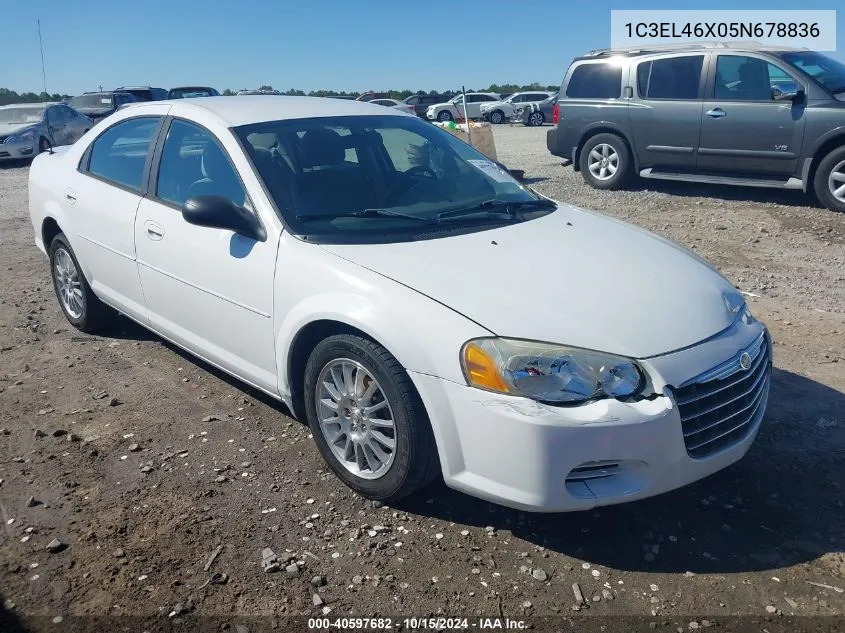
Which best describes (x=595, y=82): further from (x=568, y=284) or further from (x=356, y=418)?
(x=356, y=418)

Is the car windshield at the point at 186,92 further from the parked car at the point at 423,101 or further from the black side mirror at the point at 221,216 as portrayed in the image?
the black side mirror at the point at 221,216

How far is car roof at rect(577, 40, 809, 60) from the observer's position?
9.98 metres

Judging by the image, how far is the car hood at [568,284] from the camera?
292 cm

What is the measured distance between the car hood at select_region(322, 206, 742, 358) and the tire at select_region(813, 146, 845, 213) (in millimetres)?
6542

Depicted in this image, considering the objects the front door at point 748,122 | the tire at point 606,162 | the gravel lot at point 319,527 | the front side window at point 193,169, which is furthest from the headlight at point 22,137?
the front side window at point 193,169

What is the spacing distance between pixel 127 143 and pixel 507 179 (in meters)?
2.35

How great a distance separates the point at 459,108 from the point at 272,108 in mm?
32053

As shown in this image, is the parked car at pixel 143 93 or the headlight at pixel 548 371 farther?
the parked car at pixel 143 93

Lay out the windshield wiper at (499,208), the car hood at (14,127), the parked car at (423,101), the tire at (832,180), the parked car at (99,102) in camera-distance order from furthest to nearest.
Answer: the parked car at (423,101)
the parked car at (99,102)
the car hood at (14,127)
the tire at (832,180)
the windshield wiper at (499,208)

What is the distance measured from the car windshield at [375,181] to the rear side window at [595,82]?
746cm

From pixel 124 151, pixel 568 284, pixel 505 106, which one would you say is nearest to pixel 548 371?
pixel 568 284

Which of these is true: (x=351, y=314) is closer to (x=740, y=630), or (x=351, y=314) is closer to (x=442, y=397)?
(x=442, y=397)

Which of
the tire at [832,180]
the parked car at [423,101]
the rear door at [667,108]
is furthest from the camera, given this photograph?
the parked car at [423,101]

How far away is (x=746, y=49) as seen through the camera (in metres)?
9.98
